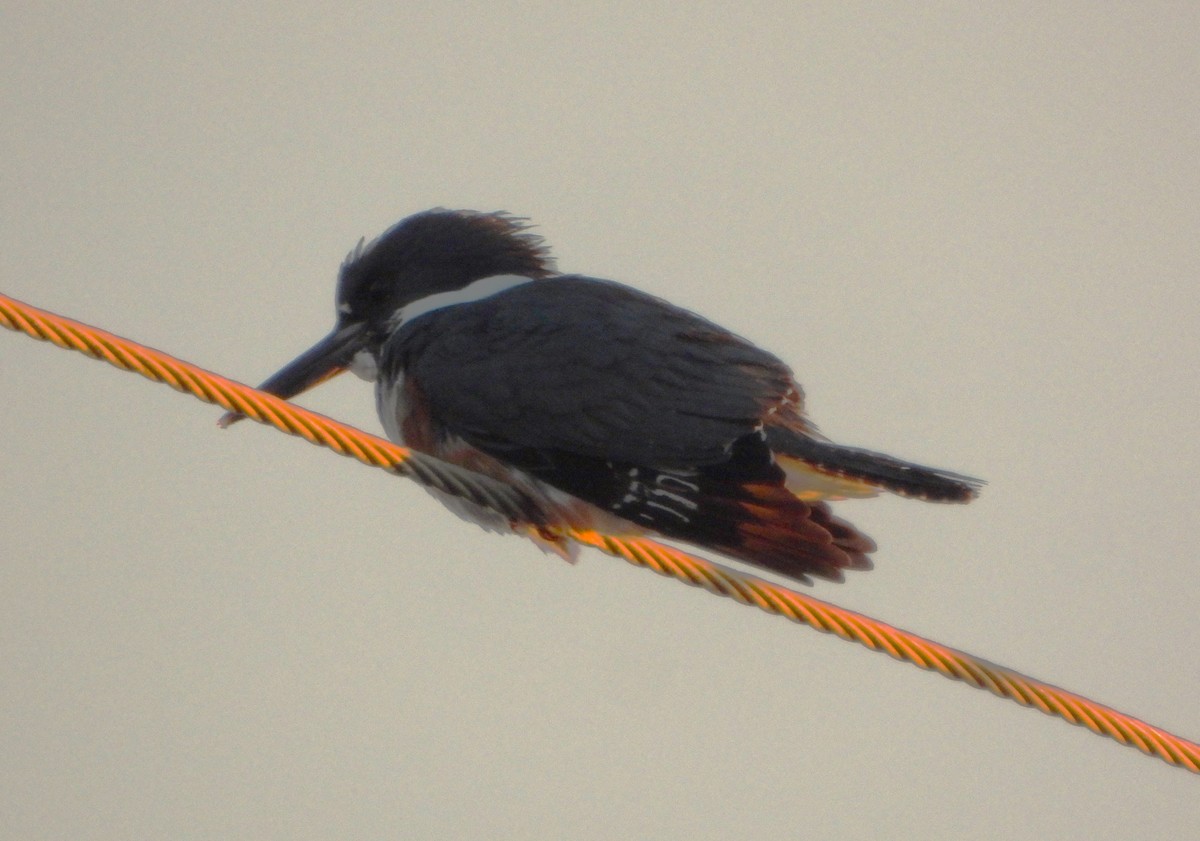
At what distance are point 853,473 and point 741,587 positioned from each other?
1.02 meters

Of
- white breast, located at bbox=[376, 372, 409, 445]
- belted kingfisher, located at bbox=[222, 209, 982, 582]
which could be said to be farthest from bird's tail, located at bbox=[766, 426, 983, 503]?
white breast, located at bbox=[376, 372, 409, 445]

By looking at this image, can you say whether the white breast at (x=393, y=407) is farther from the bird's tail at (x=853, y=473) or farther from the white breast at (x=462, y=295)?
the bird's tail at (x=853, y=473)

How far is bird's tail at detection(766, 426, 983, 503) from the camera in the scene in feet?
12.6

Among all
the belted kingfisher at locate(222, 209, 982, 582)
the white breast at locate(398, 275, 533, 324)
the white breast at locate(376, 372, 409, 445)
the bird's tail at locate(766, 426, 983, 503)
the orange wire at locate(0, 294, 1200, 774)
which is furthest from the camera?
the white breast at locate(398, 275, 533, 324)

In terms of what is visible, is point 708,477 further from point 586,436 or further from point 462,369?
point 462,369

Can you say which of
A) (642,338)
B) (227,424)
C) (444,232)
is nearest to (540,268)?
(444,232)

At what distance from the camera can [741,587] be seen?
9.64 ft

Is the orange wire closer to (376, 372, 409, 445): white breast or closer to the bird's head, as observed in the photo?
(376, 372, 409, 445): white breast

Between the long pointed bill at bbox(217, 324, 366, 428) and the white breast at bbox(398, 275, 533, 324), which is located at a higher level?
the white breast at bbox(398, 275, 533, 324)

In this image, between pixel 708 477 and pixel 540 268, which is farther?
pixel 540 268

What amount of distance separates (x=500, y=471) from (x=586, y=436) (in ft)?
0.79

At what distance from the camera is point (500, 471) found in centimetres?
396

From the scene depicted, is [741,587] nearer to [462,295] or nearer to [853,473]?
[853,473]

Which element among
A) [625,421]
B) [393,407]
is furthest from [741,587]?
[393,407]
